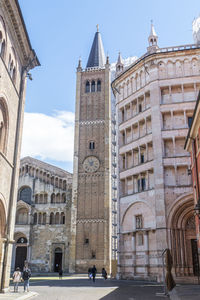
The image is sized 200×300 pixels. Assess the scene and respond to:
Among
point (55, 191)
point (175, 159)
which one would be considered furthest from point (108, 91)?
point (175, 159)

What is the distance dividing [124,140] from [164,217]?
937 centimetres

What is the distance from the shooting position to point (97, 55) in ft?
182

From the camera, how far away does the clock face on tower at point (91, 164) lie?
4491cm

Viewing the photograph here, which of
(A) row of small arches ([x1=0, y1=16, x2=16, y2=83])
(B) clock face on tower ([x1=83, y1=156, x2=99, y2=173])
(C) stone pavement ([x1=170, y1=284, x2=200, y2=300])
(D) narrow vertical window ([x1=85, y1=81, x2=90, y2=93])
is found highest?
(D) narrow vertical window ([x1=85, y1=81, x2=90, y2=93])

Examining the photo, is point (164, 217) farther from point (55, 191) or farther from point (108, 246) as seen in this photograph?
point (55, 191)

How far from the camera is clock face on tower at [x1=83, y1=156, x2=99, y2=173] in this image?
1768 inches

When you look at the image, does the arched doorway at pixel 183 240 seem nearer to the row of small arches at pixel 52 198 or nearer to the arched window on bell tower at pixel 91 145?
the row of small arches at pixel 52 198

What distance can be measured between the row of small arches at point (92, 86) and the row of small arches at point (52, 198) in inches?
635

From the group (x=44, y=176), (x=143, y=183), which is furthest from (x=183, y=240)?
(x=44, y=176)

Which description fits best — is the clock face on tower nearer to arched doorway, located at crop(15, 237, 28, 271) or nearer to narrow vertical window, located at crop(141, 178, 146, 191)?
arched doorway, located at crop(15, 237, 28, 271)

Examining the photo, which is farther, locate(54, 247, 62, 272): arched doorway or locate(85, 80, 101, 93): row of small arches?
locate(85, 80, 101, 93): row of small arches

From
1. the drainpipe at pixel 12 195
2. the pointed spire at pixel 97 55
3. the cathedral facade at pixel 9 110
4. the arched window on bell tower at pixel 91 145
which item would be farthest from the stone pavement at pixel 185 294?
the pointed spire at pixel 97 55

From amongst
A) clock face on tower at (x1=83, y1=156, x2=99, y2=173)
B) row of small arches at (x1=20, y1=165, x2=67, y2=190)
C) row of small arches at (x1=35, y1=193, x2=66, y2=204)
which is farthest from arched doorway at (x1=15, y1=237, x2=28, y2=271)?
clock face on tower at (x1=83, y1=156, x2=99, y2=173)

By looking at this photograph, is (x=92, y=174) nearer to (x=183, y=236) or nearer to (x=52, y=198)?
(x=52, y=198)
